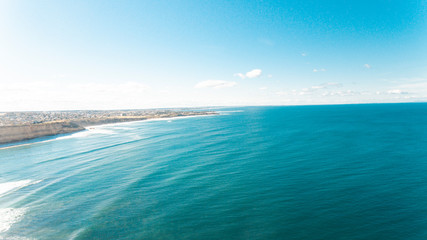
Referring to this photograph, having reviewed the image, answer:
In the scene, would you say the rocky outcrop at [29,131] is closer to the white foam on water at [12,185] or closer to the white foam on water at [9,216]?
the white foam on water at [12,185]

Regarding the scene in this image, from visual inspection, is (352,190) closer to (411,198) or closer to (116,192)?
(411,198)

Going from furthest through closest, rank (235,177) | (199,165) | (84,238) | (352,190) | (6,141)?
(6,141) → (199,165) → (235,177) → (352,190) → (84,238)

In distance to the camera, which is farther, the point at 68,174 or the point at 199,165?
the point at 199,165

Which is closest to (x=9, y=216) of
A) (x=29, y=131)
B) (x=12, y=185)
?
(x=12, y=185)

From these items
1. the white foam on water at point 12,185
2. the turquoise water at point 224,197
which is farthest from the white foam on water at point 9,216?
the white foam on water at point 12,185

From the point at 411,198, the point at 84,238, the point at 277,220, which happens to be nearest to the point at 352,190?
the point at 411,198
